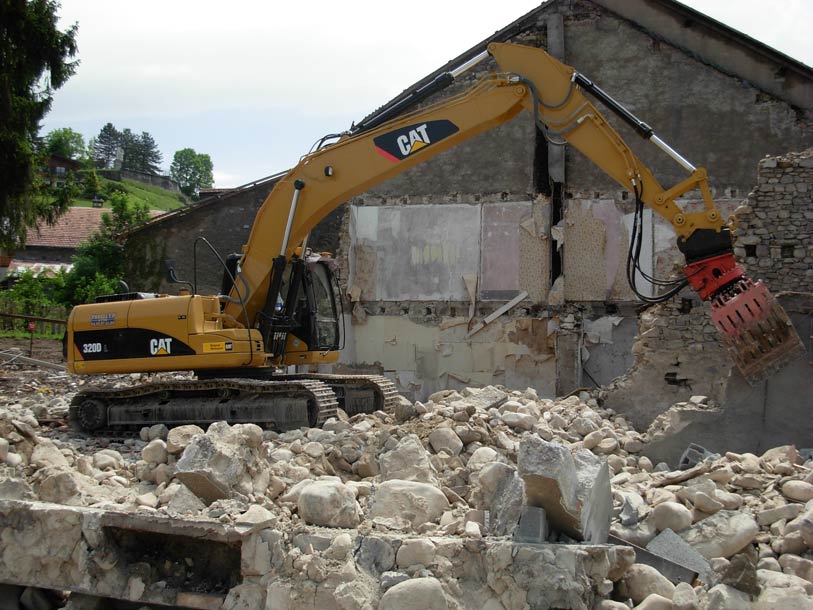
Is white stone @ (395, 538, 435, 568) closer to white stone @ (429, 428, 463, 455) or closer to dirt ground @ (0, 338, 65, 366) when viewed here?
white stone @ (429, 428, 463, 455)

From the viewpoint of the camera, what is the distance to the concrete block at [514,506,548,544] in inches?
168

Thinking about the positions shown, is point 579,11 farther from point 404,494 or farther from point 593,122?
point 404,494

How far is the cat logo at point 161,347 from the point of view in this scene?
8.93 metres

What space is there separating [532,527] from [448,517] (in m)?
0.66

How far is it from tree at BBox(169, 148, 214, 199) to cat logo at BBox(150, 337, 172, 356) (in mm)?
76564

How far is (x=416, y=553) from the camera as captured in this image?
14.3 ft

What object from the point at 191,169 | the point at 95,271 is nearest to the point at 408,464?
the point at 95,271

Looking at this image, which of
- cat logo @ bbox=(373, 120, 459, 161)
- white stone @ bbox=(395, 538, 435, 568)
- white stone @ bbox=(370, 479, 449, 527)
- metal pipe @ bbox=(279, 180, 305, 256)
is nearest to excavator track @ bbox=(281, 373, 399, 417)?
metal pipe @ bbox=(279, 180, 305, 256)

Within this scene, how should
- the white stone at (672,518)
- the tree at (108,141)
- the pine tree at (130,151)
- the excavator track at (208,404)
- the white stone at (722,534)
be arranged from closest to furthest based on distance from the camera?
the white stone at (722,534)
the white stone at (672,518)
the excavator track at (208,404)
the pine tree at (130,151)
the tree at (108,141)

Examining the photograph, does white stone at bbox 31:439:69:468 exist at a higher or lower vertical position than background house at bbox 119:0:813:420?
lower

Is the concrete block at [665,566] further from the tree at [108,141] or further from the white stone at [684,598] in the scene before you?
the tree at [108,141]

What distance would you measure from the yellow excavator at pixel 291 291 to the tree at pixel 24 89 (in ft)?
30.5

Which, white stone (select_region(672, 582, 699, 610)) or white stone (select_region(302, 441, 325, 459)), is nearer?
white stone (select_region(672, 582, 699, 610))

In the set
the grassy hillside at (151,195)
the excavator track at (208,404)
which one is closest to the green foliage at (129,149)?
the grassy hillside at (151,195)
